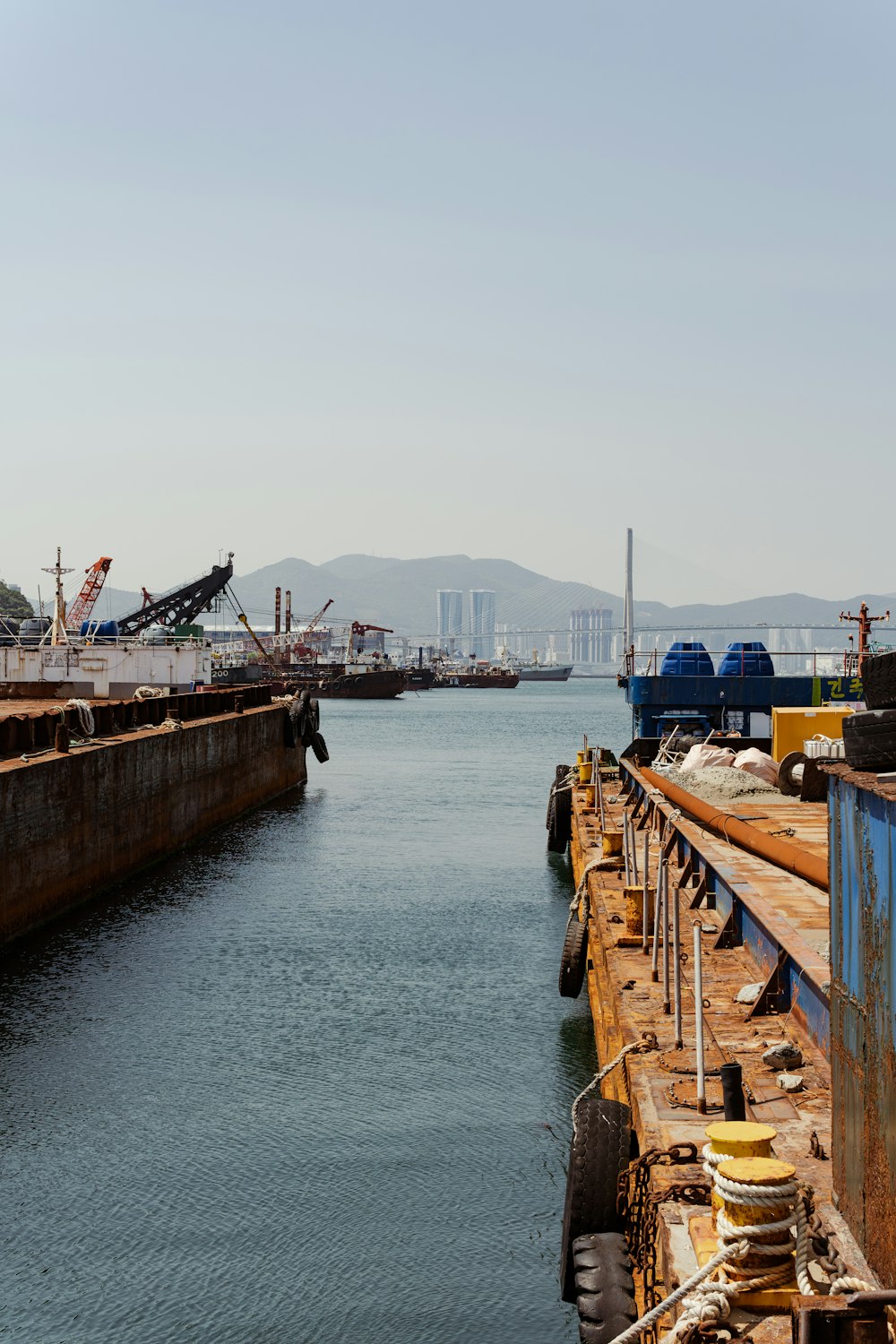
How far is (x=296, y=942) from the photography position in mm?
21266

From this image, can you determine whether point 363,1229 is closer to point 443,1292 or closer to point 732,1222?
point 443,1292

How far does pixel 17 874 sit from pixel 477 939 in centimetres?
782

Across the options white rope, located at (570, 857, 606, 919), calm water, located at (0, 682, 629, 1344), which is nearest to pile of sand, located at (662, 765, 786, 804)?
white rope, located at (570, 857, 606, 919)

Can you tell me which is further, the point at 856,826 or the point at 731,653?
the point at 731,653

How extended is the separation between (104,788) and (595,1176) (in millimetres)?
18615

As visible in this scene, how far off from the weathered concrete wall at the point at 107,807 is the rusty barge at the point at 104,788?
0.09 feet

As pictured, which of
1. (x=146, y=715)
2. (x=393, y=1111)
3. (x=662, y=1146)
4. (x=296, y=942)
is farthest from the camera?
(x=146, y=715)

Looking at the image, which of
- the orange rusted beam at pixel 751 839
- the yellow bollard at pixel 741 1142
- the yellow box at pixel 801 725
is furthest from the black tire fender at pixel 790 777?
the yellow bollard at pixel 741 1142

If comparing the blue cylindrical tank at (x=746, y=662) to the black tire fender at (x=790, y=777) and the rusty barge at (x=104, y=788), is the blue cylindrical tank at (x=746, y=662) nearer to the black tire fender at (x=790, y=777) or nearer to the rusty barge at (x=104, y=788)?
the rusty barge at (x=104, y=788)

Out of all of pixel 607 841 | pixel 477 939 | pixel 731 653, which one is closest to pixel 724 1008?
pixel 607 841

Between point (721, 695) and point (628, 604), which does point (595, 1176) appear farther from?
point (628, 604)

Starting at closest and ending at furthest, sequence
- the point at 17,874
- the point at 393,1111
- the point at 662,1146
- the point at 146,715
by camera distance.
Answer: the point at 662,1146 < the point at 393,1111 < the point at 17,874 < the point at 146,715

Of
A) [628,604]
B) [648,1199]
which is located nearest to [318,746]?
[648,1199]

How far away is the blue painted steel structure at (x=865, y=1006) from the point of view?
13.1ft
